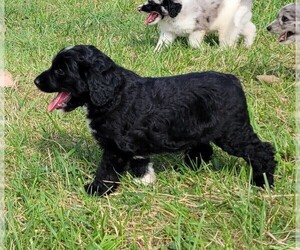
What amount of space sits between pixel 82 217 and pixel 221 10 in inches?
165

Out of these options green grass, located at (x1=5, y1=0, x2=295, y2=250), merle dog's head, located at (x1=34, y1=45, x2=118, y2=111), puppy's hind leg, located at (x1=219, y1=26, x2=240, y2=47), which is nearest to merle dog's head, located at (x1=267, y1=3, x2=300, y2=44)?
green grass, located at (x1=5, y1=0, x2=295, y2=250)

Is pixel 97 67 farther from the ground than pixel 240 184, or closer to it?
farther from the ground

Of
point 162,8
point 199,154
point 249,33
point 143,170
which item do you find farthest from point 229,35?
point 143,170

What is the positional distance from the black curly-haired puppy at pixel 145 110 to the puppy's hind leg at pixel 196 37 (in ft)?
9.76

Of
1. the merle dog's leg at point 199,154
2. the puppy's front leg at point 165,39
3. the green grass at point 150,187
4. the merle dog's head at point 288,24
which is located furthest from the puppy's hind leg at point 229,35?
the merle dog's leg at point 199,154

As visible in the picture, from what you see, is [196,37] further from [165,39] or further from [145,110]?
[145,110]

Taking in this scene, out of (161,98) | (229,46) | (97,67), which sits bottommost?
(229,46)

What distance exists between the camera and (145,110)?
3387mm

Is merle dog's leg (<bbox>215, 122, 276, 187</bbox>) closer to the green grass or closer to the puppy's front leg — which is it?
the green grass

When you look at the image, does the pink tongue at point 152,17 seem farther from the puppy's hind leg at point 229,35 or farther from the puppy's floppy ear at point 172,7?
the puppy's hind leg at point 229,35

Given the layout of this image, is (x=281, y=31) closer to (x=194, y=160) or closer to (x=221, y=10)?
(x=221, y=10)

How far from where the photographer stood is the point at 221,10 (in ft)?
21.9

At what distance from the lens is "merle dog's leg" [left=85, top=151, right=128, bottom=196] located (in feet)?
11.3

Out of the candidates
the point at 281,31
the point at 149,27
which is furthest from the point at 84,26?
the point at 281,31
